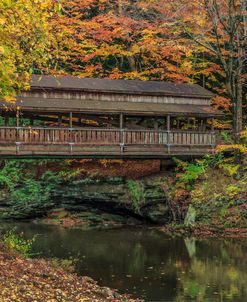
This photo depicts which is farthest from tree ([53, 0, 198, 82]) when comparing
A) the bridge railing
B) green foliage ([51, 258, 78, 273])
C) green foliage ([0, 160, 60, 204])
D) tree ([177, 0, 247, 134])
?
green foliage ([51, 258, 78, 273])

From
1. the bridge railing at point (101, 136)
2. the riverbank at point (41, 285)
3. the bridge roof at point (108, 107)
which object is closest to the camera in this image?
the riverbank at point (41, 285)

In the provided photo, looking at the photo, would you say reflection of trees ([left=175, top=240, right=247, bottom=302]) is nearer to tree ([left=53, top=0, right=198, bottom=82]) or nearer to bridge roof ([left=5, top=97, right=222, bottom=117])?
bridge roof ([left=5, top=97, right=222, bottom=117])

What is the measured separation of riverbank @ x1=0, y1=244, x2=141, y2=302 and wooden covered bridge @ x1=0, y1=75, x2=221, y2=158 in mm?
9418

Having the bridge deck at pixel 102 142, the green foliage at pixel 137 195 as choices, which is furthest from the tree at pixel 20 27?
the green foliage at pixel 137 195

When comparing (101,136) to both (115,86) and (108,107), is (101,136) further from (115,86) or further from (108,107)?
(115,86)

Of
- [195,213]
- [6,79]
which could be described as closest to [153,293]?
[6,79]

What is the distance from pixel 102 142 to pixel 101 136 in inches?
14.7

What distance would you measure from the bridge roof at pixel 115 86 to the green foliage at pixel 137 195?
5.34 m

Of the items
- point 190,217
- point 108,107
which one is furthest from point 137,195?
point 108,107

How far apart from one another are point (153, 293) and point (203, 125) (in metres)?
15.9

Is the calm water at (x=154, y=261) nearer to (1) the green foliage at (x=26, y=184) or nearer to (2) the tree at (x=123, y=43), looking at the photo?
(1) the green foliage at (x=26, y=184)

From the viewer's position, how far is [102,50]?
33.2 m

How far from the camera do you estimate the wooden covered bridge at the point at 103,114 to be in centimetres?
2278

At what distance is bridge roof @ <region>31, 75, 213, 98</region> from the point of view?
81.0 feet
